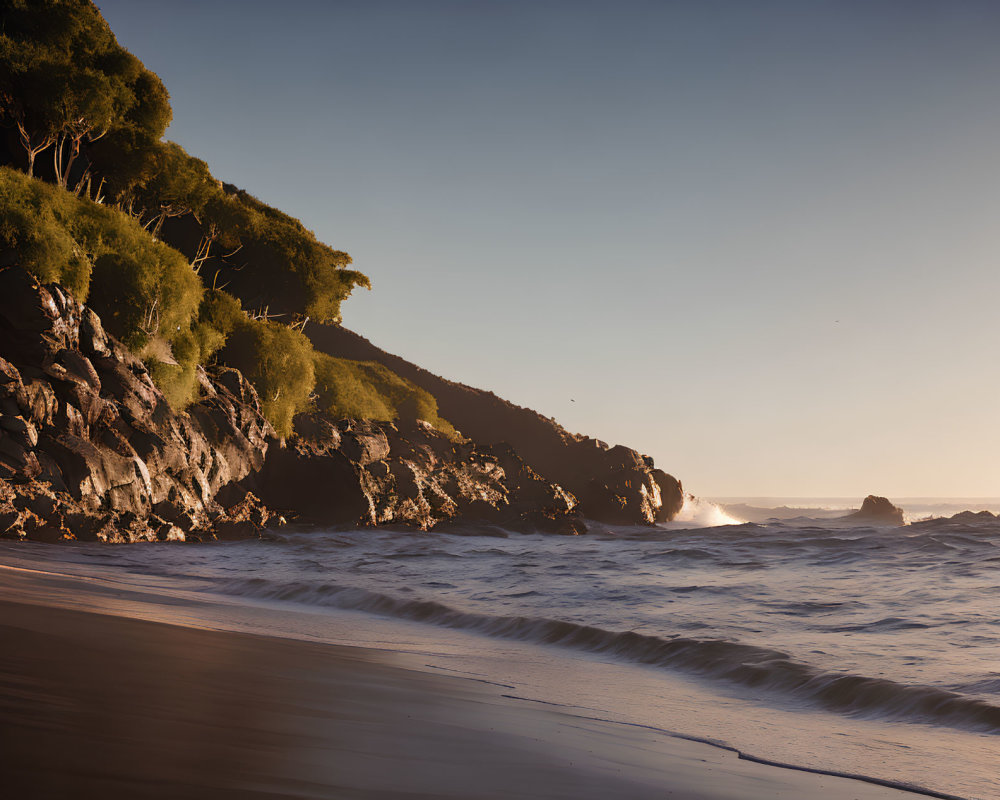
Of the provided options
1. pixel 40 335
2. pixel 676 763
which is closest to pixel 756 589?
pixel 676 763

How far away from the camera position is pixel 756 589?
41.8 ft

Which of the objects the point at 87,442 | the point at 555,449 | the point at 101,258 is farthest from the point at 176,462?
the point at 555,449

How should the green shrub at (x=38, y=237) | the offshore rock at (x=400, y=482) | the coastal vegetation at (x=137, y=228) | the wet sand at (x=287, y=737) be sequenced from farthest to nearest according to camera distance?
the offshore rock at (x=400, y=482) < the coastal vegetation at (x=137, y=228) < the green shrub at (x=38, y=237) < the wet sand at (x=287, y=737)

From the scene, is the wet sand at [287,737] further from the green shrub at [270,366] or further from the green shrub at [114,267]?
the green shrub at [270,366]

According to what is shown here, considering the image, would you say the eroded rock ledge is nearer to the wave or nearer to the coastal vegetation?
the coastal vegetation

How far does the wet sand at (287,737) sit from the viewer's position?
8.11 ft

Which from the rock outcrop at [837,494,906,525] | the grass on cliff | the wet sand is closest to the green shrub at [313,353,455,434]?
the grass on cliff

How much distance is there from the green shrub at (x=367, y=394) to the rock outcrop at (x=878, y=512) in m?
42.8

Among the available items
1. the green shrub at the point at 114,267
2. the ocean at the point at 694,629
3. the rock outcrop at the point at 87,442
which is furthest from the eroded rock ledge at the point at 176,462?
the ocean at the point at 694,629

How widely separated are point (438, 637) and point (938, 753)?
543 cm

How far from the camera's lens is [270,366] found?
30.3 meters

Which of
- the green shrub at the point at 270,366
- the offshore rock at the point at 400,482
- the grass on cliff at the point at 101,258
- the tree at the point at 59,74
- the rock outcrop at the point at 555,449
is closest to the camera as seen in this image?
the grass on cliff at the point at 101,258

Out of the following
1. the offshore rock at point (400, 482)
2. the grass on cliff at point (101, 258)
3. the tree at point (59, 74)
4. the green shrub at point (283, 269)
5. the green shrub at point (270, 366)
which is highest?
the tree at point (59, 74)

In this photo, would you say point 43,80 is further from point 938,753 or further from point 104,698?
point 938,753
